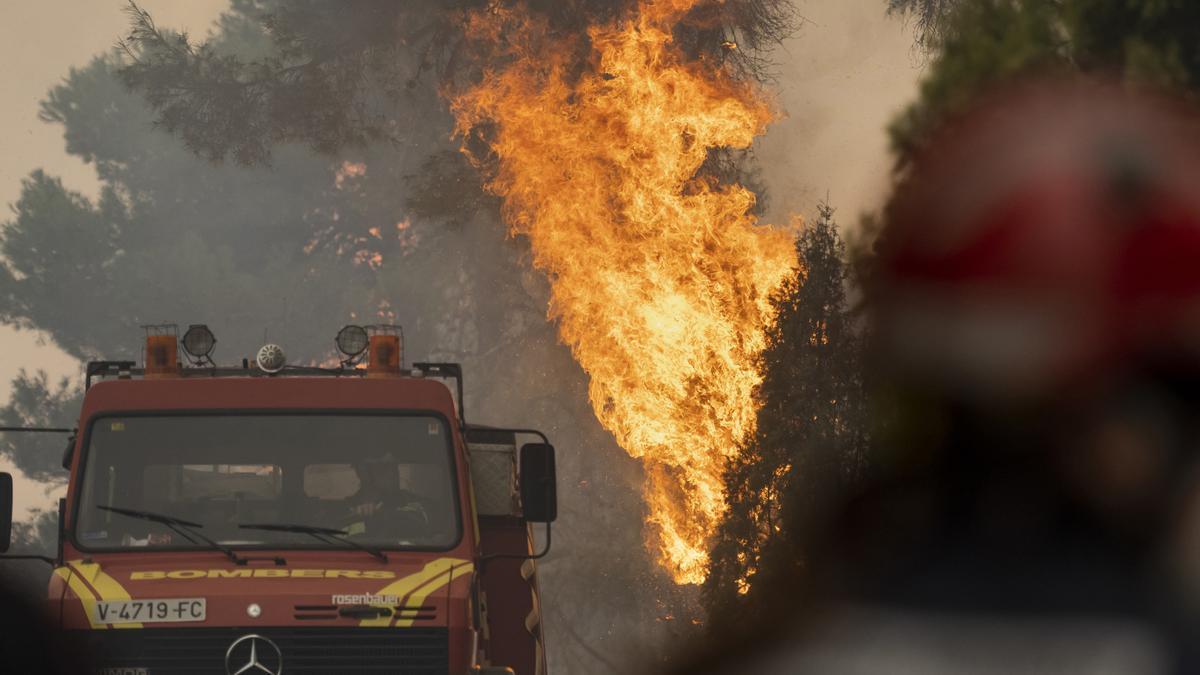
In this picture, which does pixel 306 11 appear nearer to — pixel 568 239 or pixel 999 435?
pixel 568 239

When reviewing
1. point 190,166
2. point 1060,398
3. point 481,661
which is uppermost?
point 190,166

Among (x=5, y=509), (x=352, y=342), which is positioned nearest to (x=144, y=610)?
(x=5, y=509)

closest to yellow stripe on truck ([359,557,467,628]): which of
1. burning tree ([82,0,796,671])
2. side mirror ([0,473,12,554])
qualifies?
side mirror ([0,473,12,554])

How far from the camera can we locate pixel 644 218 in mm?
27141

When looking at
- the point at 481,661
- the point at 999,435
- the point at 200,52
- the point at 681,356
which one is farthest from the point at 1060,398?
the point at 200,52

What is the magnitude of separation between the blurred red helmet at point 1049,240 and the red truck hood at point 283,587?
12.0ft

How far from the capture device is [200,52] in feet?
114

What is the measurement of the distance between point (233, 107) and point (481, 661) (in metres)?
24.3

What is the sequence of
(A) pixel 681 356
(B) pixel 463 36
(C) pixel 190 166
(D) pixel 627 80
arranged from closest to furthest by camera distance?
(A) pixel 681 356
(D) pixel 627 80
(B) pixel 463 36
(C) pixel 190 166

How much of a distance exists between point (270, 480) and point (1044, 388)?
4540mm

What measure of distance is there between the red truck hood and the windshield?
5.0 inches

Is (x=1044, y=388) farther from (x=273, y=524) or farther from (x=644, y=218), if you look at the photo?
(x=644, y=218)

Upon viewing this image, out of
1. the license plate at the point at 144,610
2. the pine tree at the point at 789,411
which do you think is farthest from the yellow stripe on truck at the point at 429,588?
the pine tree at the point at 789,411

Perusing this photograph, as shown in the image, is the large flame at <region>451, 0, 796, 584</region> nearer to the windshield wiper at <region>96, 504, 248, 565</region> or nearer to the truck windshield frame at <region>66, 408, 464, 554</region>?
Answer: the truck windshield frame at <region>66, 408, 464, 554</region>
